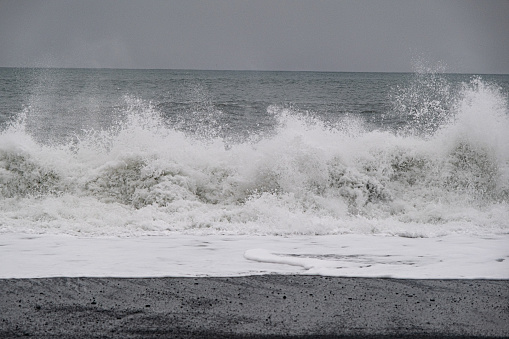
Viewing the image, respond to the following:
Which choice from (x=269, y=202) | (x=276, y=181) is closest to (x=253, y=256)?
(x=269, y=202)

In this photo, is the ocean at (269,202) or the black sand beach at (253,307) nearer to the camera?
the black sand beach at (253,307)

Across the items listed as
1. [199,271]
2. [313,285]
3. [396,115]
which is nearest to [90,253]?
[199,271]

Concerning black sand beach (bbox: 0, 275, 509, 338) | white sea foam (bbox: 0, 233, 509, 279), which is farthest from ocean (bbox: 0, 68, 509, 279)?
black sand beach (bbox: 0, 275, 509, 338)

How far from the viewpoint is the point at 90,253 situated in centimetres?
575

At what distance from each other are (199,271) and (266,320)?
144cm

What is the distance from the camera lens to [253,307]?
403 cm

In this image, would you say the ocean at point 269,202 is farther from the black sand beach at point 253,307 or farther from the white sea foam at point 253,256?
the black sand beach at point 253,307

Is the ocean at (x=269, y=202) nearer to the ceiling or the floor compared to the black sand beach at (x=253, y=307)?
nearer to the ceiling

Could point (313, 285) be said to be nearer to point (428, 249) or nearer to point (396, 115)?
point (428, 249)

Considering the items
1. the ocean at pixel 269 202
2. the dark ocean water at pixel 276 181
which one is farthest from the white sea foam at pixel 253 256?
the dark ocean water at pixel 276 181

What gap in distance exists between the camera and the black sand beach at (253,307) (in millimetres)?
3537

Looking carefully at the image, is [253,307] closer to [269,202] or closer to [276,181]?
[269,202]

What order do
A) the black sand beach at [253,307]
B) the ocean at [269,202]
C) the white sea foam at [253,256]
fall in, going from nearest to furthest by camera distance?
1. the black sand beach at [253,307]
2. the white sea foam at [253,256]
3. the ocean at [269,202]

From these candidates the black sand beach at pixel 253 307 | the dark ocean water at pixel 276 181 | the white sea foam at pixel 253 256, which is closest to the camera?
the black sand beach at pixel 253 307
